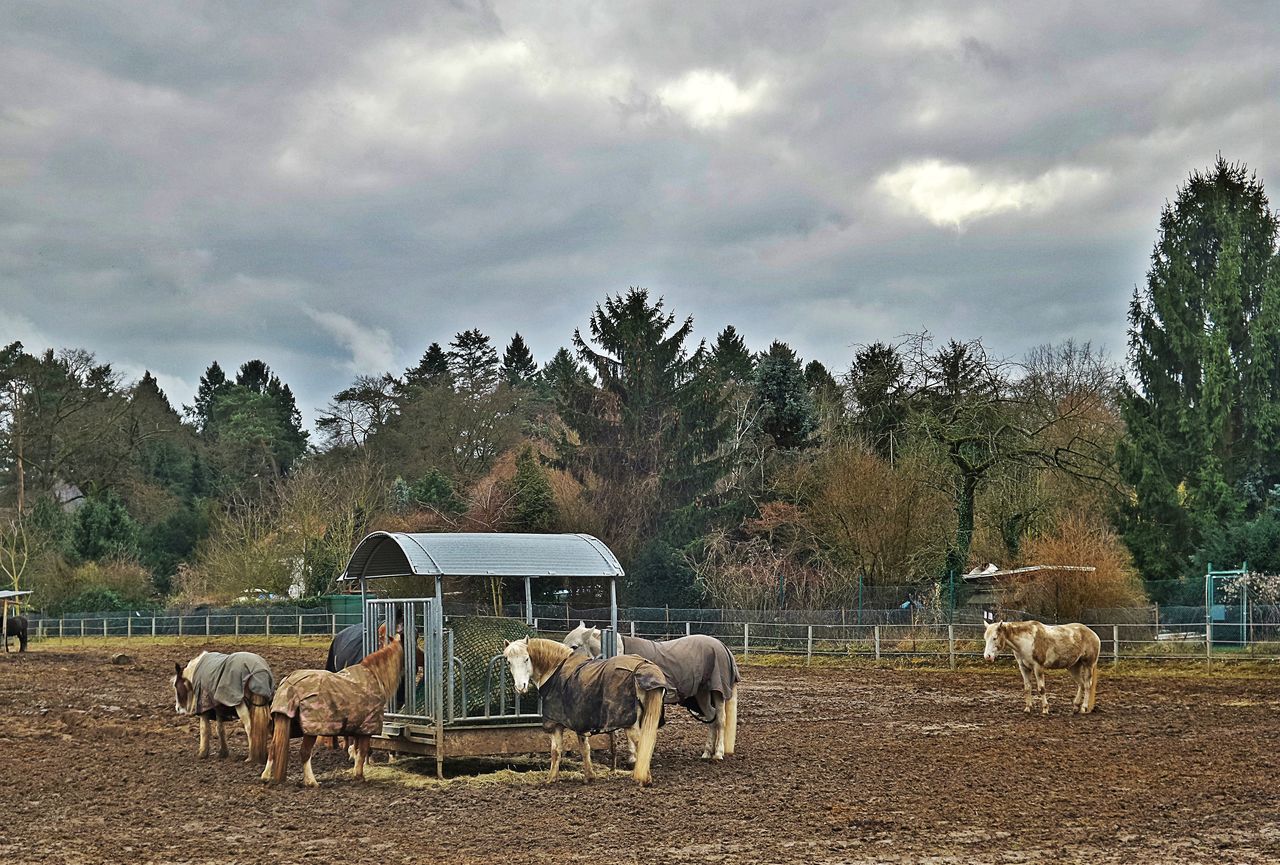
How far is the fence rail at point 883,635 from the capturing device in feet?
81.8

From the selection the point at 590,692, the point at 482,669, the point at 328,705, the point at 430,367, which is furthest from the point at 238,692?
the point at 430,367

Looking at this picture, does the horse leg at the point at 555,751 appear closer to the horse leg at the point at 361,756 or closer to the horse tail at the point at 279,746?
the horse leg at the point at 361,756

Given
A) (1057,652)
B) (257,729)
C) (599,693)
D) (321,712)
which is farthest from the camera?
(1057,652)

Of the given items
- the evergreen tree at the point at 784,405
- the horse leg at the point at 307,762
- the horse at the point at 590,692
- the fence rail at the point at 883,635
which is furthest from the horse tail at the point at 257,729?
the evergreen tree at the point at 784,405

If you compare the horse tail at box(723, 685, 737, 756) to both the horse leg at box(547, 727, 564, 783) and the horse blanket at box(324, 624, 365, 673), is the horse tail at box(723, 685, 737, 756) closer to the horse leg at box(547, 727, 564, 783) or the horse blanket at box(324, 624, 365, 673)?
the horse leg at box(547, 727, 564, 783)

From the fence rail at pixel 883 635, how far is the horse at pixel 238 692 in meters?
6.32

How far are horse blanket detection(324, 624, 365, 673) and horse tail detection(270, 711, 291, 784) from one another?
8.20 feet

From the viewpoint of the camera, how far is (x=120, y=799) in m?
11.1

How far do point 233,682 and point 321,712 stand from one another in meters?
2.07

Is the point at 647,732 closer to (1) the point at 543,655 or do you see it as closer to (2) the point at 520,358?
(1) the point at 543,655

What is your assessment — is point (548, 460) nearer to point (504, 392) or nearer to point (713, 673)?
point (504, 392)

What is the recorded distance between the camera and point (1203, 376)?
3353 cm

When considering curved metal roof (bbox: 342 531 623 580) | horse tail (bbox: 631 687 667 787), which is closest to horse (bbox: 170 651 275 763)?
curved metal roof (bbox: 342 531 623 580)

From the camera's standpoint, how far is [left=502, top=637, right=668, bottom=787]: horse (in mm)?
11180
